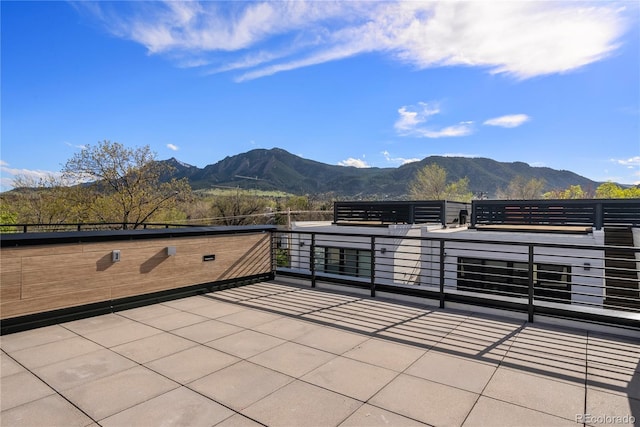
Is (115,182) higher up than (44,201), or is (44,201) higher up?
(115,182)

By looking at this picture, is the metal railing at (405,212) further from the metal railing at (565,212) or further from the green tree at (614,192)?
the green tree at (614,192)

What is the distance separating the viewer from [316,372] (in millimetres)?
2664

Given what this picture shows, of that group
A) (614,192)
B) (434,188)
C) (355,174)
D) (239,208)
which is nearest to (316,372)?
(239,208)

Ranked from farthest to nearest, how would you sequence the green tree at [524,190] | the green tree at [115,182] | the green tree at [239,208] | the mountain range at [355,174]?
the mountain range at [355,174] < the green tree at [524,190] < the green tree at [239,208] < the green tree at [115,182]

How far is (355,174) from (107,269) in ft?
214

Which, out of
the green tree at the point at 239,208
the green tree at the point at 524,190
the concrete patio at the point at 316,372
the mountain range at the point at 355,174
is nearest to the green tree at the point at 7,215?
the concrete patio at the point at 316,372

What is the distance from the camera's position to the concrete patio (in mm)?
2080

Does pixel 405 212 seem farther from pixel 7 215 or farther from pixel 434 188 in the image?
pixel 434 188

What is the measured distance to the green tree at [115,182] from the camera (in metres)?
17.7

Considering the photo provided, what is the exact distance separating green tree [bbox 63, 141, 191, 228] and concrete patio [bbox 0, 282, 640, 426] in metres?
15.9

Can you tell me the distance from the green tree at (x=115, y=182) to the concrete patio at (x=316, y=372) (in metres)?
15.9

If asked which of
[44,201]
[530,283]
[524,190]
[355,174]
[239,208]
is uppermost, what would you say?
[355,174]

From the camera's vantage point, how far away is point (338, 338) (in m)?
3.40

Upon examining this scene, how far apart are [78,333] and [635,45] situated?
65.2 ft
